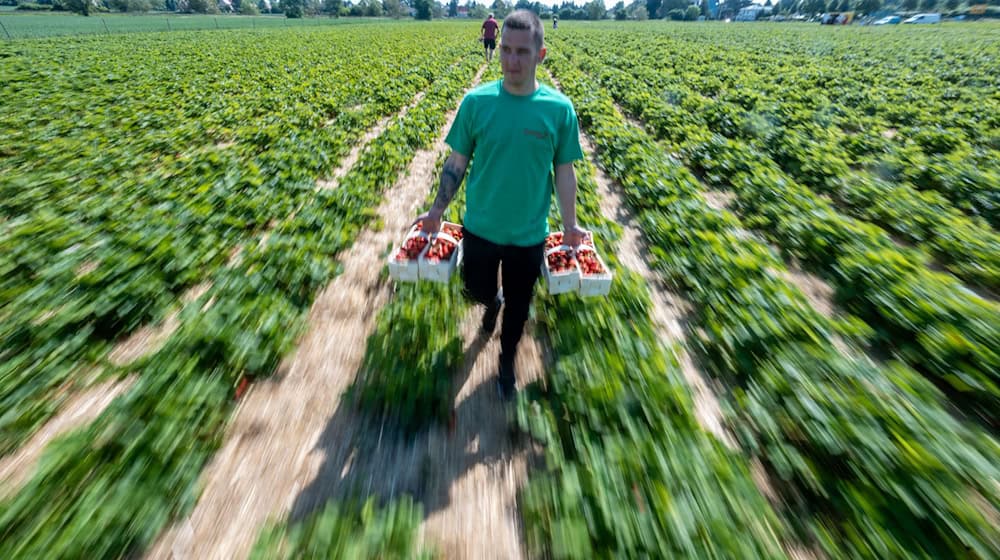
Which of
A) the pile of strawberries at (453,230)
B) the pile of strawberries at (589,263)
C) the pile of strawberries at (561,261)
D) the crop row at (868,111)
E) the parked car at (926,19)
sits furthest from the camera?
the parked car at (926,19)

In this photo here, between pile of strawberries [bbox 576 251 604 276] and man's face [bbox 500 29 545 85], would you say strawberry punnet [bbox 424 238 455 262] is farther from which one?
man's face [bbox 500 29 545 85]

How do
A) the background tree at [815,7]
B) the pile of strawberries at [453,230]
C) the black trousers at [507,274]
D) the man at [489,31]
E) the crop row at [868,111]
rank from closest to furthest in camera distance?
1. the black trousers at [507,274]
2. the pile of strawberries at [453,230]
3. the crop row at [868,111]
4. the man at [489,31]
5. the background tree at [815,7]

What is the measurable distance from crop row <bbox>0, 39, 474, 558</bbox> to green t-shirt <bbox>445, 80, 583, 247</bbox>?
214 centimetres

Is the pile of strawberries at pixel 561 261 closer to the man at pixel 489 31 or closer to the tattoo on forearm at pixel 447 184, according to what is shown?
the tattoo on forearm at pixel 447 184

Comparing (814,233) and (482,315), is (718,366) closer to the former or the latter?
(482,315)

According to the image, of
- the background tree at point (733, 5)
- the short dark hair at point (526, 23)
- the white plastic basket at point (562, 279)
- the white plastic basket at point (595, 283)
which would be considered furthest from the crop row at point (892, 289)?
the background tree at point (733, 5)

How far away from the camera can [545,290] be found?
157 inches

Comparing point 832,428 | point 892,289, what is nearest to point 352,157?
point 832,428

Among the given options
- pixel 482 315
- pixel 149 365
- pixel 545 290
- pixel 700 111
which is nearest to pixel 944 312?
pixel 545 290

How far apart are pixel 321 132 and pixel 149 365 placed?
7.05 m

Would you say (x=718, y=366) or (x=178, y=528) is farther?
(x=718, y=366)

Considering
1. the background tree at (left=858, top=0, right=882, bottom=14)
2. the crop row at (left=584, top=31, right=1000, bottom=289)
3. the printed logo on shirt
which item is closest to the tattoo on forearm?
the printed logo on shirt

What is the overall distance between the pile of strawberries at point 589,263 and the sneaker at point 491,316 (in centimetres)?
80

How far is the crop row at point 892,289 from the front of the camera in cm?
305
